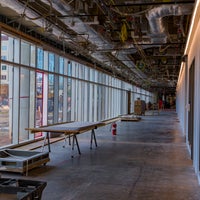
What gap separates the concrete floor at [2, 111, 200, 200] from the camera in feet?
13.3

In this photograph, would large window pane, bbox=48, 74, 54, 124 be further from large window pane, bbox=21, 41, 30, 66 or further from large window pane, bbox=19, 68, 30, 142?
large window pane, bbox=21, 41, 30, 66

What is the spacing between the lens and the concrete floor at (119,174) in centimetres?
405

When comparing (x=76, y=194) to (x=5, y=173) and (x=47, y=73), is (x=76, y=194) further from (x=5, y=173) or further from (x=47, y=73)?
(x=47, y=73)

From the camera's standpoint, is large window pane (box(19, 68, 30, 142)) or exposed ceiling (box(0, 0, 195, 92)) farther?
large window pane (box(19, 68, 30, 142))

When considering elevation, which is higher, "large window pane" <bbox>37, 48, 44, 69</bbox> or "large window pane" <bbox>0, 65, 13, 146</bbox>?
"large window pane" <bbox>37, 48, 44, 69</bbox>

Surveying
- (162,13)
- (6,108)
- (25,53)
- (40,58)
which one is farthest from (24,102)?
(162,13)

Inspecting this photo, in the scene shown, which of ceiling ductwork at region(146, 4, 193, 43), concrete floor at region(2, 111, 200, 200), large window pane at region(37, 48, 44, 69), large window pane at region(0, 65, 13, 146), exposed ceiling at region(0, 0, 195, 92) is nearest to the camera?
concrete floor at region(2, 111, 200, 200)

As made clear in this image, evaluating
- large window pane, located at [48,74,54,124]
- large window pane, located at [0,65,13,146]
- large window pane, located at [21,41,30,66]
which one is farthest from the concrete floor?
large window pane, located at [21,41,30,66]

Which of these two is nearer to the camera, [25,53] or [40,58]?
[25,53]

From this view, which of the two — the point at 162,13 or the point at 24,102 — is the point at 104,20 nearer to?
the point at 162,13

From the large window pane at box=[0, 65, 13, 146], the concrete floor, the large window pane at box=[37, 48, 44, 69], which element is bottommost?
the concrete floor

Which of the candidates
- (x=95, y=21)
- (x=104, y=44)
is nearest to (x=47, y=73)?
(x=104, y=44)

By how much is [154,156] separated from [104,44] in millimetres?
3174

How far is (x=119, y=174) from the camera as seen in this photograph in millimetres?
5078
